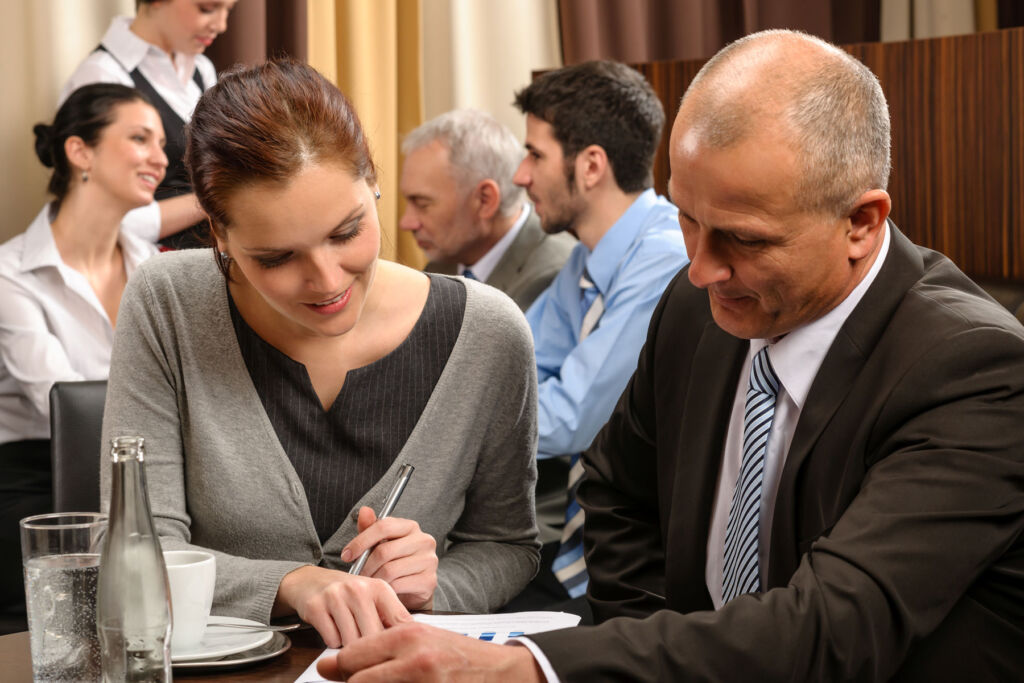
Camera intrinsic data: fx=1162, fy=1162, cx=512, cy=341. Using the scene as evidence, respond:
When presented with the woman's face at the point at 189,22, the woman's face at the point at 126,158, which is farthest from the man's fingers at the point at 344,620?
the woman's face at the point at 189,22

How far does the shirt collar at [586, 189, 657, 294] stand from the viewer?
273 cm

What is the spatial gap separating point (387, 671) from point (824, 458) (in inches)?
19.6

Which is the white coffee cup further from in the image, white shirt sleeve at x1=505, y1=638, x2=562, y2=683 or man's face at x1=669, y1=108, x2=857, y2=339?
man's face at x1=669, y1=108, x2=857, y2=339

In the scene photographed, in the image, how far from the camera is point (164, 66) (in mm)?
3287

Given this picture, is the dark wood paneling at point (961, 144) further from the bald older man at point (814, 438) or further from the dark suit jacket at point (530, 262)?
the bald older man at point (814, 438)

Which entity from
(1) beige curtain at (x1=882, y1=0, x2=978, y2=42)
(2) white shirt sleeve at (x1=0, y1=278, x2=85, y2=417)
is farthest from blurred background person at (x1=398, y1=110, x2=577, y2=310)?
(1) beige curtain at (x1=882, y1=0, x2=978, y2=42)

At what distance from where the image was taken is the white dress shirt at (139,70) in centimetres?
317

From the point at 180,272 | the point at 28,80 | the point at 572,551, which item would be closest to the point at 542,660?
the point at 180,272

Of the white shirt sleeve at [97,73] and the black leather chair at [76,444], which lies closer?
the black leather chair at [76,444]

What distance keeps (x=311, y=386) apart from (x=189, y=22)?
1.97m

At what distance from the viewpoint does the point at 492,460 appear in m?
1.61

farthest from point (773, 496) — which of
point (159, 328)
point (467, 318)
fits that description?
point (159, 328)

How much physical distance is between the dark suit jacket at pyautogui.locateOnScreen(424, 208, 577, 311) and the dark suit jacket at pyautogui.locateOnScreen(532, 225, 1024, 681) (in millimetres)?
1789

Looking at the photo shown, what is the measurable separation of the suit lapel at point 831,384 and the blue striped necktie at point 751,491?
0.03 m
